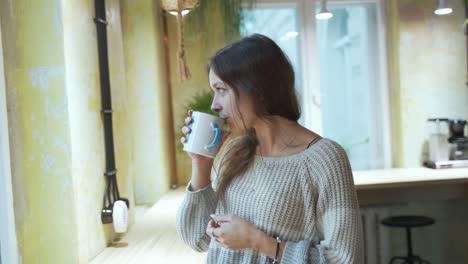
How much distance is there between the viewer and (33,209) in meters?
1.53

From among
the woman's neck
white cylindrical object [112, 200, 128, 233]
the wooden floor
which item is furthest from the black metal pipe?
the woman's neck

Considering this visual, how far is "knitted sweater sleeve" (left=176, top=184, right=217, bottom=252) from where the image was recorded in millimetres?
927

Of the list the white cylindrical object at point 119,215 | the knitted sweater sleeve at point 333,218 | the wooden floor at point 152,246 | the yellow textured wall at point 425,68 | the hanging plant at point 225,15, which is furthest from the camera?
the yellow textured wall at point 425,68

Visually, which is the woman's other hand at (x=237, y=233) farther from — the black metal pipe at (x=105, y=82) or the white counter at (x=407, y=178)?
the white counter at (x=407, y=178)

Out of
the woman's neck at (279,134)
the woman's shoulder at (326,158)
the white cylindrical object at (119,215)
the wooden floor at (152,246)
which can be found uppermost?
the woman's neck at (279,134)

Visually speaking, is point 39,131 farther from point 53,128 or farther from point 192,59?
point 192,59

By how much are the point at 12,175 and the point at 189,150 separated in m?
0.80

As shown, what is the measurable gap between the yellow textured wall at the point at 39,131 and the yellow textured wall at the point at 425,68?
9.49ft

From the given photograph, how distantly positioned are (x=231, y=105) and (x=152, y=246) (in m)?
1.36

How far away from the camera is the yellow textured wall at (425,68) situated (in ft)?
12.6

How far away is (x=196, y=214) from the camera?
0.93 meters

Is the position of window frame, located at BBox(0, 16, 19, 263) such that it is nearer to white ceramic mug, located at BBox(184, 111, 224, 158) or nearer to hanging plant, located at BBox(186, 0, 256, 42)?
white ceramic mug, located at BBox(184, 111, 224, 158)

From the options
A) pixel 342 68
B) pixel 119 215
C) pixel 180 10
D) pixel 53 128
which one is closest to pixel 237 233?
pixel 53 128

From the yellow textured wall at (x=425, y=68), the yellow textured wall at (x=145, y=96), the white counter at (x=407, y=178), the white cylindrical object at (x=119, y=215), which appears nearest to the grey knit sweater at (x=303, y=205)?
the white cylindrical object at (x=119, y=215)
